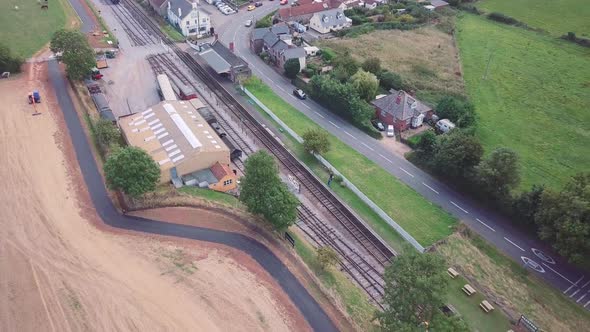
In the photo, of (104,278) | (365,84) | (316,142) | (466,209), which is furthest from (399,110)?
(104,278)

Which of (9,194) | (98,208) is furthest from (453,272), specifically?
(9,194)

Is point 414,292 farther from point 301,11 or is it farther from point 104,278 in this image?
point 301,11

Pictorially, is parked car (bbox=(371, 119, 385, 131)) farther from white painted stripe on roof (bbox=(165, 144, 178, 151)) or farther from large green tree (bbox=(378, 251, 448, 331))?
large green tree (bbox=(378, 251, 448, 331))

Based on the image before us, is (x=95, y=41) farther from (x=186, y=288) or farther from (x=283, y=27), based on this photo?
(x=186, y=288)

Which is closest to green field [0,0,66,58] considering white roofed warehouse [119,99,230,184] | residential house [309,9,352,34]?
white roofed warehouse [119,99,230,184]

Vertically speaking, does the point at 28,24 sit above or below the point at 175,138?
above

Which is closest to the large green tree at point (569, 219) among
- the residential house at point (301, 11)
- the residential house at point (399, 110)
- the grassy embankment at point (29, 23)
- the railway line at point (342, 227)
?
the railway line at point (342, 227)
